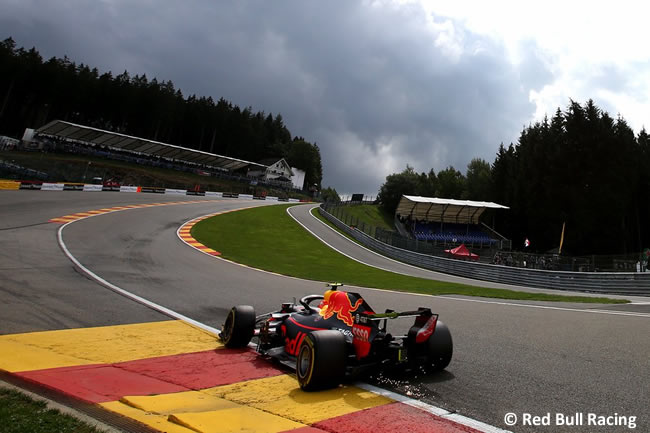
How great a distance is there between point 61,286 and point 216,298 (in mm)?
3642

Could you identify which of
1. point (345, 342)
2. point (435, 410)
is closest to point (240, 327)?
point (345, 342)

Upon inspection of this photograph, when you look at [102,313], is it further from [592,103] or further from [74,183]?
[592,103]

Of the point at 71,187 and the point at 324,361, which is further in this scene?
the point at 71,187

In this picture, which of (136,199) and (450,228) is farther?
(450,228)

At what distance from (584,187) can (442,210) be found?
54.3ft

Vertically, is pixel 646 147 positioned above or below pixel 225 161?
above

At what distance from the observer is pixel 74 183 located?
41.9m

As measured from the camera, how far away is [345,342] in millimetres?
4371

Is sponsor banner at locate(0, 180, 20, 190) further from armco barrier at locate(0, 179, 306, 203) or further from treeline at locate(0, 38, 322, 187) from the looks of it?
treeline at locate(0, 38, 322, 187)

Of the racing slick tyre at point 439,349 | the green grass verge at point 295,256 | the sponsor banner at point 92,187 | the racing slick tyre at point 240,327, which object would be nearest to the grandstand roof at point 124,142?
the sponsor banner at point 92,187

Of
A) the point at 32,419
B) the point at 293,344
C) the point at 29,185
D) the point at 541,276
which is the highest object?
the point at 541,276

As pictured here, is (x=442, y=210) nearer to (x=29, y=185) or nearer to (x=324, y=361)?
(x=29, y=185)

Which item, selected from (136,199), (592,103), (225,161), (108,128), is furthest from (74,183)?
(592,103)

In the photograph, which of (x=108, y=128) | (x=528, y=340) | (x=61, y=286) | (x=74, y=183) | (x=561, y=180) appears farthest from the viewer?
(x=108, y=128)
